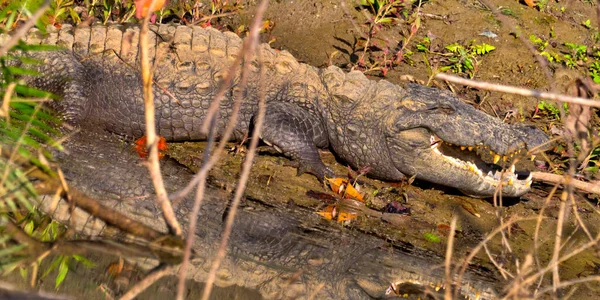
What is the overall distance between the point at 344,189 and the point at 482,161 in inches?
49.2

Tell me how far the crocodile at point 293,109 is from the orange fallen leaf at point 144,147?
96 millimetres

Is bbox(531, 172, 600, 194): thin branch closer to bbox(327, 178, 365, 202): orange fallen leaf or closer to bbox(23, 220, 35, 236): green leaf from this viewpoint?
bbox(327, 178, 365, 202): orange fallen leaf

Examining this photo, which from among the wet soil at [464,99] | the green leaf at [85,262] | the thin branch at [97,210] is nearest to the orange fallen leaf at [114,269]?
the green leaf at [85,262]

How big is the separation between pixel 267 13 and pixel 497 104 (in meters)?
2.49

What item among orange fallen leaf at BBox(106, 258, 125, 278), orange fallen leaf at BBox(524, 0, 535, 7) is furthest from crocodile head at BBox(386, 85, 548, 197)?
orange fallen leaf at BBox(106, 258, 125, 278)

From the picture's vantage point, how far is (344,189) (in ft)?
19.8

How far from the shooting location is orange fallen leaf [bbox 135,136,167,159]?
6.17m

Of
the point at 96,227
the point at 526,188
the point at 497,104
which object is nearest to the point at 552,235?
the point at 526,188

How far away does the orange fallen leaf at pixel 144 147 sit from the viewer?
243 inches

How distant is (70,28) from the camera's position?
639 cm

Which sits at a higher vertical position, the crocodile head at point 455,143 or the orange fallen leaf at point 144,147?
the crocodile head at point 455,143

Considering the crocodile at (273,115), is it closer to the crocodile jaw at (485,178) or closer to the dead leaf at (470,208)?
the crocodile jaw at (485,178)

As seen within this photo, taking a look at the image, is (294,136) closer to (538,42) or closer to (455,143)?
(455,143)

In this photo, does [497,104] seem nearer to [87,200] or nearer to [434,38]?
[434,38]
